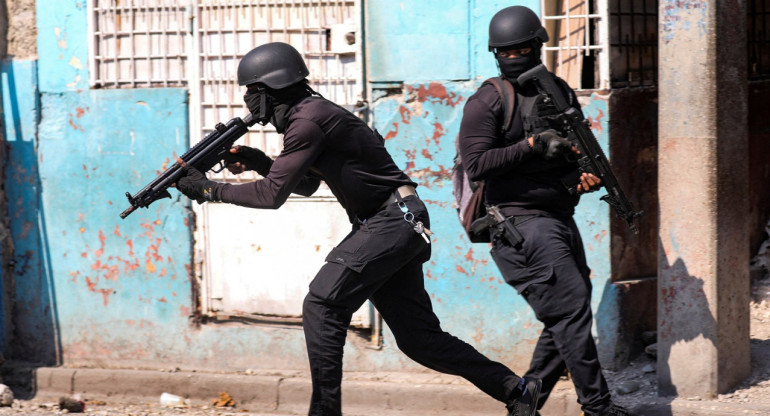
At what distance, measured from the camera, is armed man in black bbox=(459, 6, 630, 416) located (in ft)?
14.8

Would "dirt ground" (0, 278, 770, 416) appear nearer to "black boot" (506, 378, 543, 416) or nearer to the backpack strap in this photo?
"black boot" (506, 378, 543, 416)

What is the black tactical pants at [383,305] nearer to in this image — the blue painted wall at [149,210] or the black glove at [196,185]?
the black glove at [196,185]

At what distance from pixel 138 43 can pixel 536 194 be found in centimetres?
317

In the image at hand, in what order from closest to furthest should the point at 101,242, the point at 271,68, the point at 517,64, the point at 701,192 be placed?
the point at 271,68, the point at 517,64, the point at 701,192, the point at 101,242

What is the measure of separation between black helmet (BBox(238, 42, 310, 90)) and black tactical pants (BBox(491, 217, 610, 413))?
1.18 m

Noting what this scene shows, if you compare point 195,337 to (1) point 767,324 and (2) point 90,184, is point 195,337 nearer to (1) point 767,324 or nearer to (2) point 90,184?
(2) point 90,184

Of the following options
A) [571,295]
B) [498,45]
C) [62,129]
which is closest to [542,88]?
[498,45]

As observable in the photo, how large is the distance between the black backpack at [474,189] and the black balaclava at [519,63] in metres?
0.04

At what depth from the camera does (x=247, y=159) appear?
4.87m

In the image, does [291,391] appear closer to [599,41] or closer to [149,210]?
[149,210]

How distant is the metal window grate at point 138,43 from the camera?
21.7ft

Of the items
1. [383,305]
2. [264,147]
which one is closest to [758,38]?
[264,147]

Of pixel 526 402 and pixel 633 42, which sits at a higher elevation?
pixel 633 42

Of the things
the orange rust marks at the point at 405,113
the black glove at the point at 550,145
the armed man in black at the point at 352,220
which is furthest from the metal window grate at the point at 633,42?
the armed man in black at the point at 352,220
